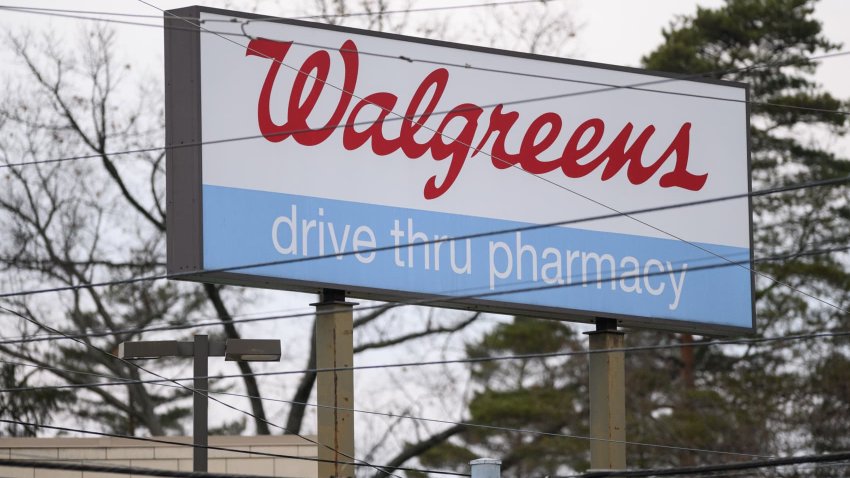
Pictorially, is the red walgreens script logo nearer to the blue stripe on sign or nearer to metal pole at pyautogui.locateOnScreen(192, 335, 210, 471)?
the blue stripe on sign

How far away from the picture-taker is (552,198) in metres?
13.8

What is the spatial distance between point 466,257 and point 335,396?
1.91m

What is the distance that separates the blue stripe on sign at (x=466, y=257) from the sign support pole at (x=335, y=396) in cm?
42

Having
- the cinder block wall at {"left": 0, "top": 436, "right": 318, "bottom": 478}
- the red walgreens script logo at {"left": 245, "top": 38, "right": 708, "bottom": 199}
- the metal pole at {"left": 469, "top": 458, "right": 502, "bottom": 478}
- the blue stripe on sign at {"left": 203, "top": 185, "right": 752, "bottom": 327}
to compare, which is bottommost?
the metal pole at {"left": 469, "top": 458, "right": 502, "bottom": 478}

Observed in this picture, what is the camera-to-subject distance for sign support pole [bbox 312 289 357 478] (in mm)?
11773

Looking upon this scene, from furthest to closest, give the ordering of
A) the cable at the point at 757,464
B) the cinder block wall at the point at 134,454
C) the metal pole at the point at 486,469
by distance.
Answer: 1. the cinder block wall at the point at 134,454
2. the metal pole at the point at 486,469
3. the cable at the point at 757,464

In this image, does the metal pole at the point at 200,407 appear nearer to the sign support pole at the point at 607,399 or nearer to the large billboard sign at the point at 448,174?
the large billboard sign at the point at 448,174

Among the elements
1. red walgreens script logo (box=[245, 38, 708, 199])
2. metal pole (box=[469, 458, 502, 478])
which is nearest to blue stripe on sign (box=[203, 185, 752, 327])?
red walgreens script logo (box=[245, 38, 708, 199])

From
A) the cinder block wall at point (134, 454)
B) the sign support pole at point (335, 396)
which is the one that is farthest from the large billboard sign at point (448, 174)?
the cinder block wall at point (134, 454)

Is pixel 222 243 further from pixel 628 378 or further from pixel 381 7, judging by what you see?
pixel 628 378

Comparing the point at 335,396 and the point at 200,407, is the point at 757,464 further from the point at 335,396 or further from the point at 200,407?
the point at 200,407

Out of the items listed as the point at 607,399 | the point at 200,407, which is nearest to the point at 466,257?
the point at 607,399

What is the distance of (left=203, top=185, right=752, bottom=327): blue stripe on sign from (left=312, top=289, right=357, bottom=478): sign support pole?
16.5 inches

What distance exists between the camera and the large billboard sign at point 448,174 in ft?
39.9
